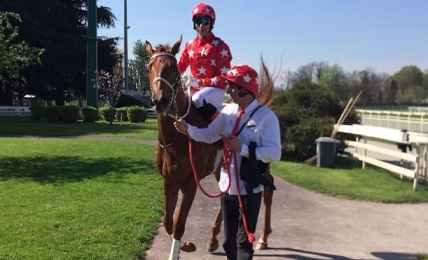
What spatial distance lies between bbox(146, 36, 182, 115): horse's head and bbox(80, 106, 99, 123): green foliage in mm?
25989

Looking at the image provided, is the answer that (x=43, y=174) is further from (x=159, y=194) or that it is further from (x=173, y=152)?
(x=173, y=152)

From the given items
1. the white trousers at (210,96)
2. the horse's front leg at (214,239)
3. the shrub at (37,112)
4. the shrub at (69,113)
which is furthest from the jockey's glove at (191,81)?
the shrub at (37,112)

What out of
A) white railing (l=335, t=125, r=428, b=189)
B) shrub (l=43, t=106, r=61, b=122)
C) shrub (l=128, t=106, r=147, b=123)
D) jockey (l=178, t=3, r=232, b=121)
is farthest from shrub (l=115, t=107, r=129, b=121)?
jockey (l=178, t=3, r=232, b=121)

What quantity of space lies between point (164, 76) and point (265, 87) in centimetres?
168

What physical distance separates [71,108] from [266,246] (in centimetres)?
2476

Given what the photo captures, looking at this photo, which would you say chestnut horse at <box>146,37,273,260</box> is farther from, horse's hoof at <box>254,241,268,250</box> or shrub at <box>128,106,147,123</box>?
shrub at <box>128,106,147,123</box>

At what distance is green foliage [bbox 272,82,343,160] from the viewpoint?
13.0 metres

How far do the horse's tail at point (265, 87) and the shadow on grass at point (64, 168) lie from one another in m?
5.64

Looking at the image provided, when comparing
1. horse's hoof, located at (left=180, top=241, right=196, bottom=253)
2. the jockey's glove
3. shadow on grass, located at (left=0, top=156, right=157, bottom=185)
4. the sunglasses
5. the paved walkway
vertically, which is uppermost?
the sunglasses

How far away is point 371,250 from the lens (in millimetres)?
5480

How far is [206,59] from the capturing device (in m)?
4.82

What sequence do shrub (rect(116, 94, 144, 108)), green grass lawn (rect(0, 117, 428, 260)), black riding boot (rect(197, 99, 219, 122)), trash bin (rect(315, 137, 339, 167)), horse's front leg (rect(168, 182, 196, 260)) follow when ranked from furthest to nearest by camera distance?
shrub (rect(116, 94, 144, 108))
trash bin (rect(315, 137, 339, 167))
green grass lawn (rect(0, 117, 428, 260))
black riding boot (rect(197, 99, 219, 122))
horse's front leg (rect(168, 182, 196, 260))

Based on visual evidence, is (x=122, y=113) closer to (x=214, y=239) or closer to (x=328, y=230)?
(x=328, y=230)

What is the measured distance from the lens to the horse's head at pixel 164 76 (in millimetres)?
3592
